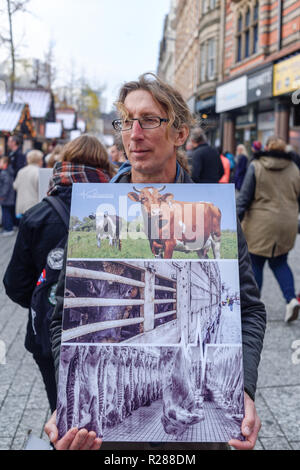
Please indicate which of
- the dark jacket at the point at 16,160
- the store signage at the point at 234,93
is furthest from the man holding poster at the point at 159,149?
the store signage at the point at 234,93

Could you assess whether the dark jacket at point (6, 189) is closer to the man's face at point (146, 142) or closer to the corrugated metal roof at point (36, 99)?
the man's face at point (146, 142)

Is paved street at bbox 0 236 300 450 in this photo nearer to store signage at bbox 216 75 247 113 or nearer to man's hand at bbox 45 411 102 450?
man's hand at bbox 45 411 102 450

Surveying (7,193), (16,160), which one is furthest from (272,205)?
(16,160)

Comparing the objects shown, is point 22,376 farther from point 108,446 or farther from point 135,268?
point 135,268

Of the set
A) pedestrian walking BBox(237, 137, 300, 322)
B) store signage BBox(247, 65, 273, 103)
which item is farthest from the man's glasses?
store signage BBox(247, 65, 273, 103)

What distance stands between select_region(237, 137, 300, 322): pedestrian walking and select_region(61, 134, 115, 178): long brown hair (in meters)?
2.45

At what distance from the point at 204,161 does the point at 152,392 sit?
5939 mm

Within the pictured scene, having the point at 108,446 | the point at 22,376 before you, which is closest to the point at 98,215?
the point at 108,446

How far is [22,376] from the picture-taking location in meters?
3.64

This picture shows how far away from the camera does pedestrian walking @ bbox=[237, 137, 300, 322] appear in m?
4.57

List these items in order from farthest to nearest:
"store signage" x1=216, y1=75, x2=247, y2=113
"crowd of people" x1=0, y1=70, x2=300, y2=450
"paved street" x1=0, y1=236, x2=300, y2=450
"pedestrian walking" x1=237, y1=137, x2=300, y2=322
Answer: "store signage" x1=216, y1=75, x2=247, y2=113, "pedestrian walking" x1=237, y1=137, x2=300, y2=322, "paved street" x1=0, y1=236, x2=300, y2=450, "crowd of people" x1=0, y1=70, x2=300, y2=450

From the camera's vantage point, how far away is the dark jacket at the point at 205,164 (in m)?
6.80

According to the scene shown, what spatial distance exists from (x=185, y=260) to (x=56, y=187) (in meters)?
1.11

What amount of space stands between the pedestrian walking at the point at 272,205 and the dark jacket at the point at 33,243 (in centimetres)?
286
